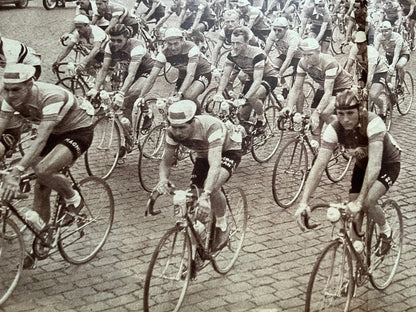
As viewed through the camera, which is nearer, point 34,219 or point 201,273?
point 34,219

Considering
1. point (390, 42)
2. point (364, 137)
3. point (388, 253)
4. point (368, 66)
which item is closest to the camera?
point (364, 137)

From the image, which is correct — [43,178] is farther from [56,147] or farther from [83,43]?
[83,43]

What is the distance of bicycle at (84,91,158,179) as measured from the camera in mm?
9133

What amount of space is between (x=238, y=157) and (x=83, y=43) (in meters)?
3.05

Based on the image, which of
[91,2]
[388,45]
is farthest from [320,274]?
[388,45]

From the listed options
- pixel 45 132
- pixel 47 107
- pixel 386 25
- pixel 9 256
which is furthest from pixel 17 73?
pixel 386 25

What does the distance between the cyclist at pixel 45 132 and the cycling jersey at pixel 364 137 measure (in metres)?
2.32

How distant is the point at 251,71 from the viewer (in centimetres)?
1048

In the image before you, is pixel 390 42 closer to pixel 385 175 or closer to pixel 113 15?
pixel 113 15

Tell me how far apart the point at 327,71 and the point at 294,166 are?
130 cm

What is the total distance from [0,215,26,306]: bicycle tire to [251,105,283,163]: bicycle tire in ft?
15.4

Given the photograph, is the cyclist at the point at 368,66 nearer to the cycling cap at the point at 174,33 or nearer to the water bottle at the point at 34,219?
the cycling cap at the point at 174,33

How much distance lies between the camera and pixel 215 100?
388 inches

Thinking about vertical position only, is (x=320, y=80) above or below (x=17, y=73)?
below
